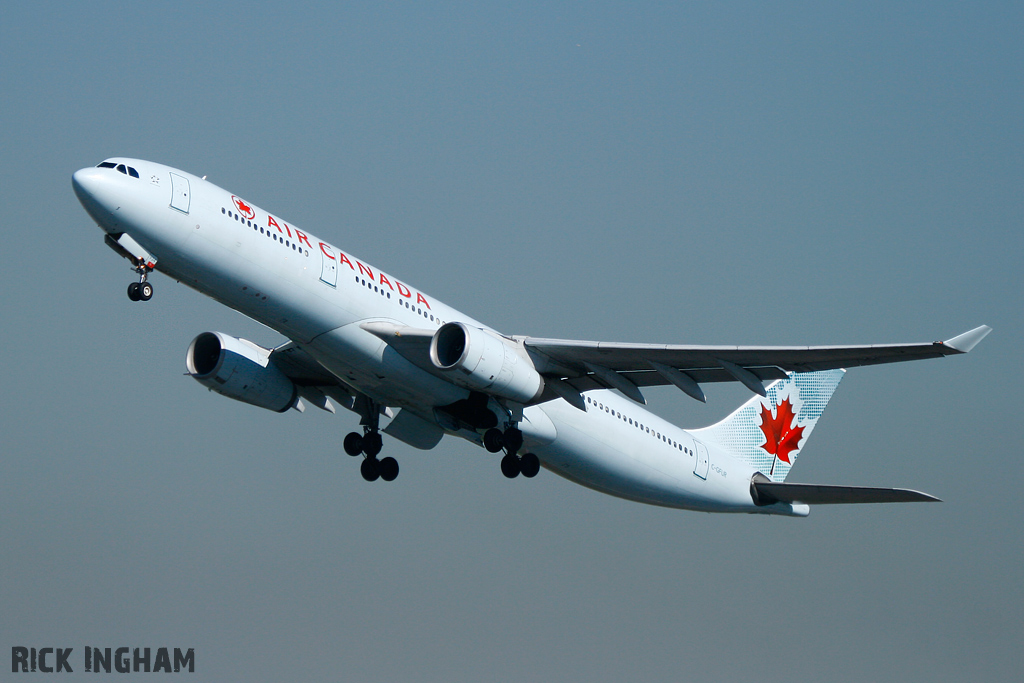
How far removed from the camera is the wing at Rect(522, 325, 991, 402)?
72.2 ft

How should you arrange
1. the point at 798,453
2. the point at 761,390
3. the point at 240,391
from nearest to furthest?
1. the point at 761,390
2. the point at 240,391
3. the point at 798,453

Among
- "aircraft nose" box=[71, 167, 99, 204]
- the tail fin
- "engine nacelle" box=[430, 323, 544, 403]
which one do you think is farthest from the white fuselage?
the tail fin

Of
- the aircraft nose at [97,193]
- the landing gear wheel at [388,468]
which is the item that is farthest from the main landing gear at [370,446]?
the aircraft nose at [97,193]

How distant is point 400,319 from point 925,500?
11539mm

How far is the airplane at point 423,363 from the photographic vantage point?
2200 cm

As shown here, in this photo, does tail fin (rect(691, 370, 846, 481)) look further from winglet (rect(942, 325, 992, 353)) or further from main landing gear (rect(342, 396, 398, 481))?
winglet (rect(942, 325, 992, 353))

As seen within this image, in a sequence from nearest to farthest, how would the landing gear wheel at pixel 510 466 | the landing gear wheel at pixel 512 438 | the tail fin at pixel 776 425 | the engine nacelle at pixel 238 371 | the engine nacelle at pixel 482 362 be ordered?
the engine nacelle at pixel 482 362
the landing gear wheel at pixel 512 438
the landing gear wheel at pixel 510 466
the engine nacelle at pixel 238 371
the tail fin at pixel 776 425

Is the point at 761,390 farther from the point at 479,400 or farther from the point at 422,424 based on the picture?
the point at 422,424

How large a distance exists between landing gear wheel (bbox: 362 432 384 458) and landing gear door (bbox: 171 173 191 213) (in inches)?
364

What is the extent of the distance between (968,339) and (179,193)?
14156 mm

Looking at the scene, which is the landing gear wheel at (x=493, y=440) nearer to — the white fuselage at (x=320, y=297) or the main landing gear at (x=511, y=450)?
the main landing gear at (x=511, y=450)

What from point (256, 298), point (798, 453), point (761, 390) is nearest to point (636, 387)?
point (761, 390)

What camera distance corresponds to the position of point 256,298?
2280 centimetres

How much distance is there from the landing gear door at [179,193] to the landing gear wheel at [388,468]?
9.89 meters
